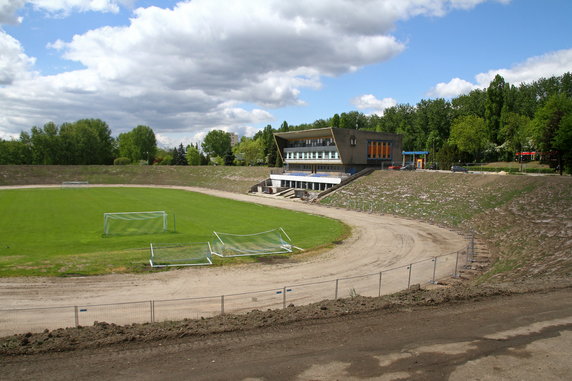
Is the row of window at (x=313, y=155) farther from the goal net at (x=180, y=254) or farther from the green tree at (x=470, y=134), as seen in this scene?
the goal net at (x=180, y=254)

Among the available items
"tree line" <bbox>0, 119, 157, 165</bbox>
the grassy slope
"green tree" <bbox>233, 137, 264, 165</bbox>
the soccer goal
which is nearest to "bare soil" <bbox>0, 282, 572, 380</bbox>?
the grassy slope

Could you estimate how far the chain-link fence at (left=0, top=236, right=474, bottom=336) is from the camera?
14844 mm

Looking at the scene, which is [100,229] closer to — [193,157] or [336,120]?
[336,120]

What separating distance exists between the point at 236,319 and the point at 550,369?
9.71 m

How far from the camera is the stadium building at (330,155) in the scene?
6619 centimetres

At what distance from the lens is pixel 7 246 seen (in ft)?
89.8

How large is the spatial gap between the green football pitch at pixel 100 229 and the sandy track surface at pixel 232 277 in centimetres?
195

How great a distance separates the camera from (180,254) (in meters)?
26.1

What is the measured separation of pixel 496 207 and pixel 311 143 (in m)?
42.6

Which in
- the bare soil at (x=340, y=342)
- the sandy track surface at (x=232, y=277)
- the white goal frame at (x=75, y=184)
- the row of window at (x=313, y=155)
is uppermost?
the row of window at (x=313, y=155)

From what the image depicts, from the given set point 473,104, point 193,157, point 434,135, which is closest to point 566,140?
point 434,135

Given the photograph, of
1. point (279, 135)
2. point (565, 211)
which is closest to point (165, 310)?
point (565, 211)

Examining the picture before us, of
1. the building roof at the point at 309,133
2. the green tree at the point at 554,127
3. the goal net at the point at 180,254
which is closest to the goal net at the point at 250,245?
the goal net at the point at 180,254

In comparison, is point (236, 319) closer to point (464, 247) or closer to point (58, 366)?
point (58, 366)
